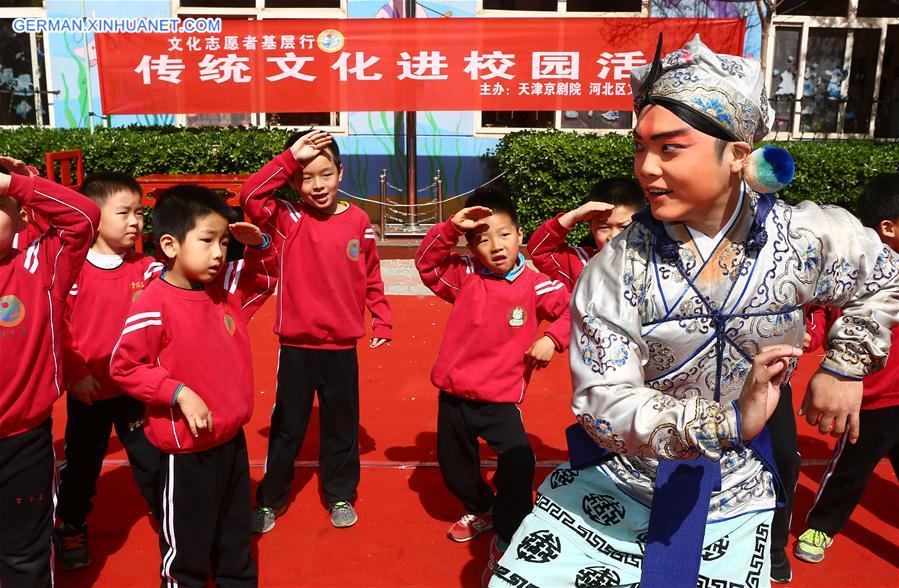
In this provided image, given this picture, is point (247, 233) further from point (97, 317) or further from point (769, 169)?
point (769, 169)

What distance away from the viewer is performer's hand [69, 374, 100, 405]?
3.19m

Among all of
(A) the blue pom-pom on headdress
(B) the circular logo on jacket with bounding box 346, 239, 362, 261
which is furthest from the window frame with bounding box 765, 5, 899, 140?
(A) the blue pom-pom on headdress

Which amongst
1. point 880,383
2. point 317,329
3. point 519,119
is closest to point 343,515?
point 317,329

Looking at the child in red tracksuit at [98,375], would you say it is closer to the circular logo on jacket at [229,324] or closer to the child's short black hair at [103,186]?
the child's short black hair at [103,186]

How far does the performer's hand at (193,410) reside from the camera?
8.62 feet

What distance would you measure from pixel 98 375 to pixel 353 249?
1224mm


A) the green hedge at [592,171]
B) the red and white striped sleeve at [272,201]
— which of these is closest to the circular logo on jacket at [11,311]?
the red and white striped sleeve at [272,201]

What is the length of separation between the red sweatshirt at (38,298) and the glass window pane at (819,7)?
11.1m

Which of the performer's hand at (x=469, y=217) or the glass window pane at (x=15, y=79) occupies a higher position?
the glass window pane at (x=15, y=79)

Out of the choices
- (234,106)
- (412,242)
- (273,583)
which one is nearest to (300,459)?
(273,583)

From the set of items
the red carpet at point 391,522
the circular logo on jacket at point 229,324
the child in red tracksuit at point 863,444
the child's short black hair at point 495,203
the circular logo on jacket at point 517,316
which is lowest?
the red carpet at point 391,522

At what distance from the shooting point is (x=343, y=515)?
3615mm

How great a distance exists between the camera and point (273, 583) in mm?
3148

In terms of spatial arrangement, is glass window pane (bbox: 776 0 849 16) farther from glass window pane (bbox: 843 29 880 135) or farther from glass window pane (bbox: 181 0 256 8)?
glass window pane (bbox: 181 0 256 8)
